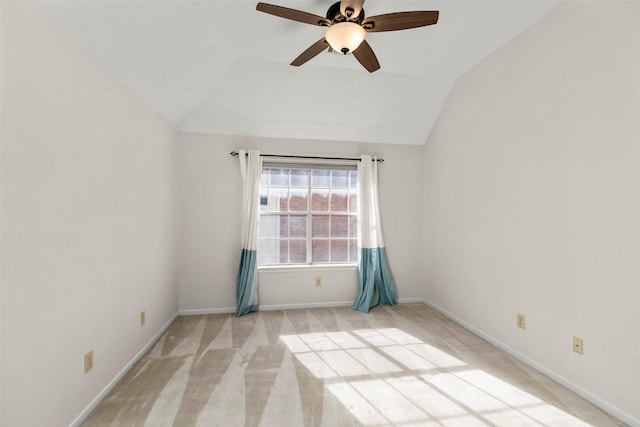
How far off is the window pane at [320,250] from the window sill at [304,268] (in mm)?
110

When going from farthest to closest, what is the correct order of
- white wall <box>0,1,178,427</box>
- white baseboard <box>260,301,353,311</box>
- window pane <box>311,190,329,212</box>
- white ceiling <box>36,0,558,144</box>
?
window pane <box>311,190,329,212</box> < white baseboard <box>260,301,353,311</box> < white ceiling <box>36,0,558,144</box> < white wall <box>0,1,178,427</box>

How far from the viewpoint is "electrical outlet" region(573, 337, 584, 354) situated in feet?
6.70

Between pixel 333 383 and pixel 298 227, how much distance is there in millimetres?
2108

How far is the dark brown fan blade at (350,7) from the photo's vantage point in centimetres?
160

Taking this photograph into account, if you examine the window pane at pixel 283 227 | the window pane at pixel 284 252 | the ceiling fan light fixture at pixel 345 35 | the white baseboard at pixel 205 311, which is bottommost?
the white baseboard at pixel 205 311

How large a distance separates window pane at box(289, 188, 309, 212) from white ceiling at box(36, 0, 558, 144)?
2.35 feet

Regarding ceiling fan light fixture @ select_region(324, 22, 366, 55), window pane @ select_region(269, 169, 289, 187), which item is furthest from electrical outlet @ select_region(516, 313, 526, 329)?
window pane @ select_region(269, 169, 289, 187)

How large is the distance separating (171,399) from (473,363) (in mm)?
2302

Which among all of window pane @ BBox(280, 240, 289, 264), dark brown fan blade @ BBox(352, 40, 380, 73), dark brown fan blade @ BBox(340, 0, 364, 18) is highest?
dark brown fan blade @ BBox(340, 0, 364, 18)

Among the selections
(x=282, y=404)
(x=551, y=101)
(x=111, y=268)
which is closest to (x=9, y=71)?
(x=111, y=268)

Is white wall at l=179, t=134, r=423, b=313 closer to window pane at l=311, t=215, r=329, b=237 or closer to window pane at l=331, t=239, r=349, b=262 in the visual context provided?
window pane at l=331, t=239, r=349, b=262

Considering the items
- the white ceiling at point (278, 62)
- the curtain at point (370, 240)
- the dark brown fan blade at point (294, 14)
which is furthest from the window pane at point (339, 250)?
the dark brown fan blade at point (294, 14)

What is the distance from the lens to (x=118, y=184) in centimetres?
218

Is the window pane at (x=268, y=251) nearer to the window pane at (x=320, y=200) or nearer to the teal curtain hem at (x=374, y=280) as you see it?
the window pane at (x=320, y=200)
